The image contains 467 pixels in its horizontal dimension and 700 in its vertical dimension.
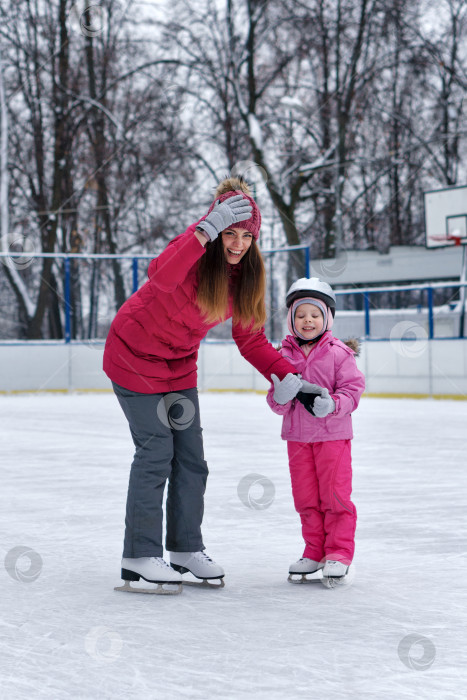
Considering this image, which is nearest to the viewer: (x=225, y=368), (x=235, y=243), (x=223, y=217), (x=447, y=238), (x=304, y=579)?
(x=223, y=217)

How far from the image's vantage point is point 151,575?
108 inches

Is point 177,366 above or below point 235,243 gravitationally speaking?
below

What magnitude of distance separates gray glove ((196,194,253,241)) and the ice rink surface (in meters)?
0.95

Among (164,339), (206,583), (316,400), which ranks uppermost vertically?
(164,339)

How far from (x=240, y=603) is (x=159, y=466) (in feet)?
1.46

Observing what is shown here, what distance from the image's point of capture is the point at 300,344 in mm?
3014

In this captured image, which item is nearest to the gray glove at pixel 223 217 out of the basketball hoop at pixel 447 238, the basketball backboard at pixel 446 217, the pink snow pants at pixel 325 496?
the pink snow pants at pixel 325 496

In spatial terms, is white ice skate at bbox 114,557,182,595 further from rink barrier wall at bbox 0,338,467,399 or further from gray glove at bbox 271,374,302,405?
rink barrier wall at bbox 0,338,467,399

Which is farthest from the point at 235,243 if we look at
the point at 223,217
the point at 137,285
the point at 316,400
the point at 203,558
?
the point at 137,285

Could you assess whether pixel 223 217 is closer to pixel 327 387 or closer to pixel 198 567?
pixel 327 387

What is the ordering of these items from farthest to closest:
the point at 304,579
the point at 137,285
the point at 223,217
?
the point at 137,285 → the point at 304,579 → the point at 223,217

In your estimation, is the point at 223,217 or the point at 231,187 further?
the point at 231,187

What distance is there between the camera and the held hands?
8.82 ft

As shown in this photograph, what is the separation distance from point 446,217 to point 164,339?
13.0 m
